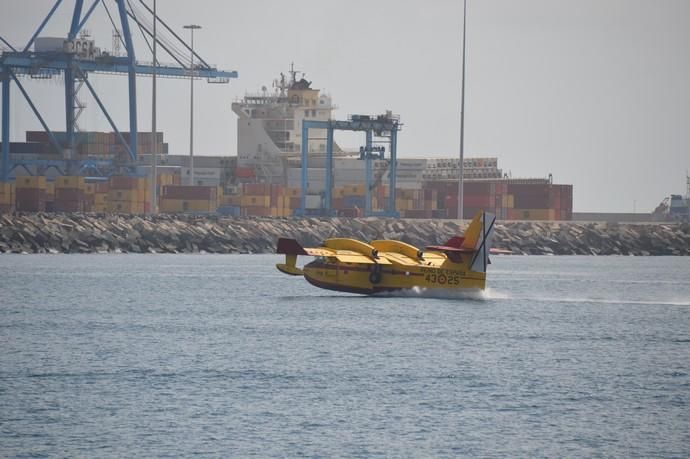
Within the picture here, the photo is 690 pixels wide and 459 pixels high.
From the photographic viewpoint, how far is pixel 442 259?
65438mm

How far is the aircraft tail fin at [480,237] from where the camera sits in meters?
60.8

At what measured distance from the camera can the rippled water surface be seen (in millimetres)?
32469

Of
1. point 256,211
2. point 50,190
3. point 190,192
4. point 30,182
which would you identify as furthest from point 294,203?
point 30,182

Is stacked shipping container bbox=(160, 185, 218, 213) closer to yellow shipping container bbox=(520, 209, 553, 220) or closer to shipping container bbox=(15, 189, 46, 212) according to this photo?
shipping container bbox=(15, 189, 46, 212)

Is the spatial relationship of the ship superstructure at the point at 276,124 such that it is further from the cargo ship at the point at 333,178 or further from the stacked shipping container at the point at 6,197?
the stacked shipping container at the point at 6,197

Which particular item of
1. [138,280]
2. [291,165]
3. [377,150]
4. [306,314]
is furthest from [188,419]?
[291,165]

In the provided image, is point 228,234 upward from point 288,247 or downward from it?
downward

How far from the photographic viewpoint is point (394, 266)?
62.7 meters

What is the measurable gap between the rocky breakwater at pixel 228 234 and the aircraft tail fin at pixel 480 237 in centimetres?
6232

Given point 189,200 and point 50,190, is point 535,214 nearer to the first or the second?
point 189,200

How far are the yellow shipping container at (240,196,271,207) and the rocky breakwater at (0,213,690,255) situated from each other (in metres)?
15.4

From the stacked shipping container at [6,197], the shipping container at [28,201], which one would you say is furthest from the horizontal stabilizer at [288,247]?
the shipping container at [28,201]

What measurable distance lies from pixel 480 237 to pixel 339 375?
2017 centimetres

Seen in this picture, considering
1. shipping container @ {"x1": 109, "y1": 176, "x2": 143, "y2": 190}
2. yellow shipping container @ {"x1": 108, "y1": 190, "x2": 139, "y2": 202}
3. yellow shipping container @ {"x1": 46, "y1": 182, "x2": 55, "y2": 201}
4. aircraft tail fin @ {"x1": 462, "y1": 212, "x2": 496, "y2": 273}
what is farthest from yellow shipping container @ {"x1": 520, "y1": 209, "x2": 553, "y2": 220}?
aircraft tail fin @ {"x1": 462, "y1": 212, "x2": 496, "y2": 273}
